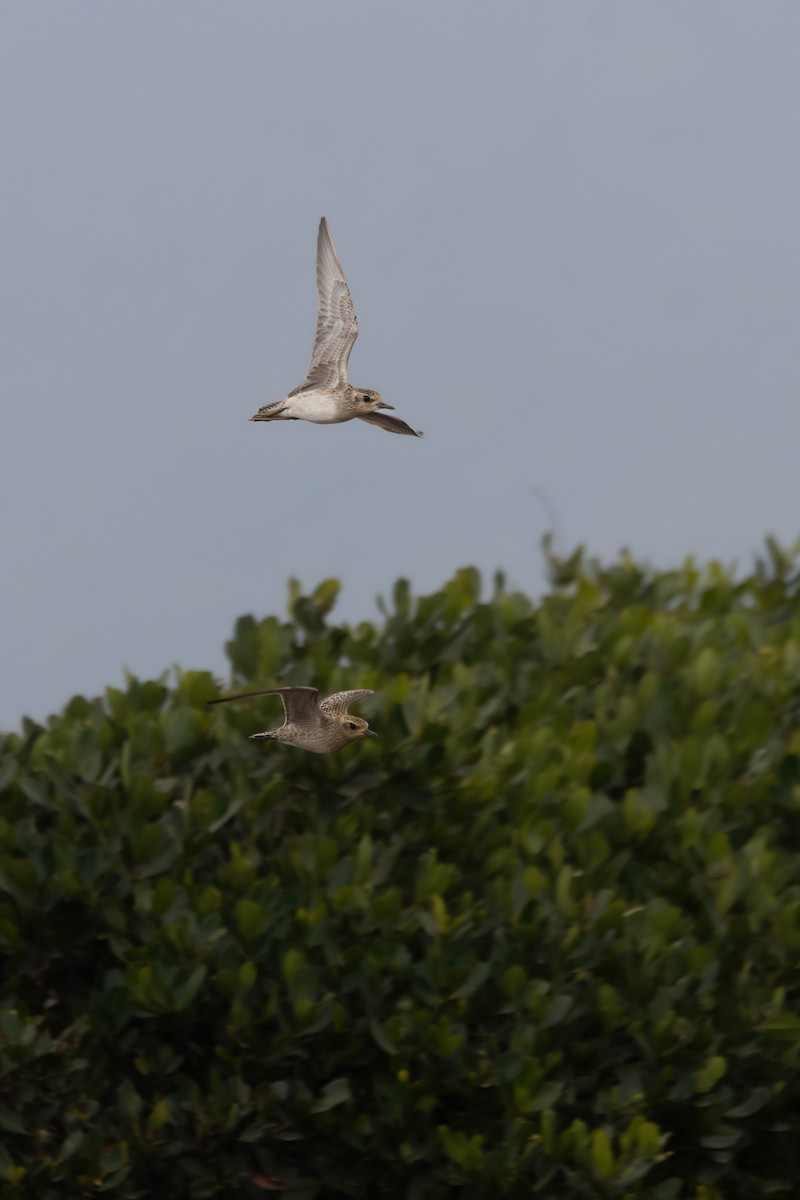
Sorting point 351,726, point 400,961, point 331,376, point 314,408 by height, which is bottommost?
point 400,961

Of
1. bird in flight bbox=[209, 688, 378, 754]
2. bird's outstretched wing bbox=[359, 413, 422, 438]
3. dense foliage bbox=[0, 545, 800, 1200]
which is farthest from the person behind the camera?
bird's outstretched wing bbox=[359, 413, 422, 438]

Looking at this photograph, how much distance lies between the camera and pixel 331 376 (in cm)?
859

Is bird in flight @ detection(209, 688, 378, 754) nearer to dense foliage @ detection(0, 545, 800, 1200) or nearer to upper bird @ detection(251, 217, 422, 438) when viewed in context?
dense foliage @ detection(0, 545, 800, 1200)

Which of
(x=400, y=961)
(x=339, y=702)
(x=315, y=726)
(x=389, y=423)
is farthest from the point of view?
(x=389, y=423)

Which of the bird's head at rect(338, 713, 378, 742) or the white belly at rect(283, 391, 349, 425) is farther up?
the white belly at rect(283, 391, 349, 425)

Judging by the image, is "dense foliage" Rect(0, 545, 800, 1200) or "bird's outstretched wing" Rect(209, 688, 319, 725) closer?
"bird's outstretched wing" Rect(209, 688, 319, 725)

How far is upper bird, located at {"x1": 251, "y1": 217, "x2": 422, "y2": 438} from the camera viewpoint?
7.99 metres

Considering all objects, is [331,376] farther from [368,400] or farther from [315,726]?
[315,726]

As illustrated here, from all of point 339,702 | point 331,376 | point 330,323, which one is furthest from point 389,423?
point 339,702

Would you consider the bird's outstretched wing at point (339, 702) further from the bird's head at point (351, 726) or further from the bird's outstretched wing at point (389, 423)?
the bird's outstretched wing at point (389, 423)

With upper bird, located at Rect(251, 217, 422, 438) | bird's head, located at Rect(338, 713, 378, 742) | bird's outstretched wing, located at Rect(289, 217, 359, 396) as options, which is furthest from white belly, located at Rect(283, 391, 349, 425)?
bird's head, located at Rect(338, 713, 378, 742)

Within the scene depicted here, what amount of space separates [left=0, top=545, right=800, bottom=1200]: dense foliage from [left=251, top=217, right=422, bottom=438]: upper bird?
51.2 inches

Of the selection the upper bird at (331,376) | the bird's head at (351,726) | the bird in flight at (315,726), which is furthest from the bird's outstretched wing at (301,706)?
the upper bird at (331,376)

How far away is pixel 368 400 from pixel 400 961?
250cm
